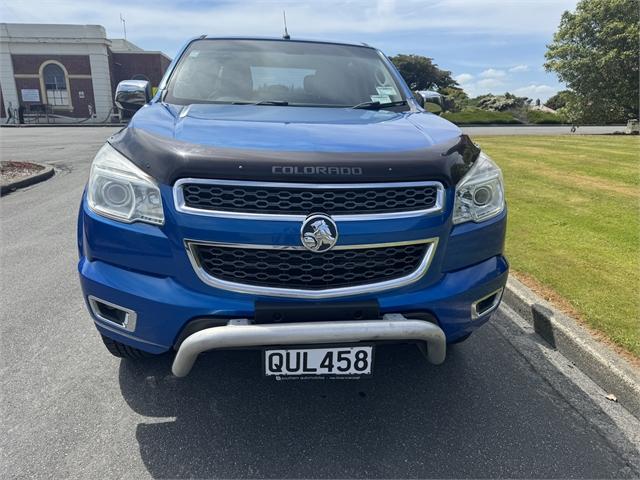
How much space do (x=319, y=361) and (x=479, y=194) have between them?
3.55ft

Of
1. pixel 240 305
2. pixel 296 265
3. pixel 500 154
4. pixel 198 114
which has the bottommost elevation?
pixel 500 154

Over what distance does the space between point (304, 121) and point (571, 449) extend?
2049 mm

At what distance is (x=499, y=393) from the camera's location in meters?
2.73

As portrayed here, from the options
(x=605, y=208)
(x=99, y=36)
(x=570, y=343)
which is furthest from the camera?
(x=99, y=36)

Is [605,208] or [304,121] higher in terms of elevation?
[304,121]

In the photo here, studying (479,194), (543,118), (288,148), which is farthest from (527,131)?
(288,148)

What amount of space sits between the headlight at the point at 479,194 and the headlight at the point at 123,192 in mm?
1303

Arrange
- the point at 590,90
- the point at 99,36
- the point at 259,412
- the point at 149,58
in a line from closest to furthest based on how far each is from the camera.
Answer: the point at 259,412 < the point at 590,90 < the point at 99,36 < the point at 149,58

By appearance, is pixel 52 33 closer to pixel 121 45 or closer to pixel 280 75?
pixel 121 45

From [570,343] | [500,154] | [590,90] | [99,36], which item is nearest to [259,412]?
[570,343]

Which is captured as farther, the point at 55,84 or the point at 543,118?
the point at 55,84

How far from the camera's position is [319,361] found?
2107mm

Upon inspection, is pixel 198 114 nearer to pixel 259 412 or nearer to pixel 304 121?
pixel 304 121

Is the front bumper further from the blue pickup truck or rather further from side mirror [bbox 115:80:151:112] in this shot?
side mirror [bbox 115:80:151:112]
